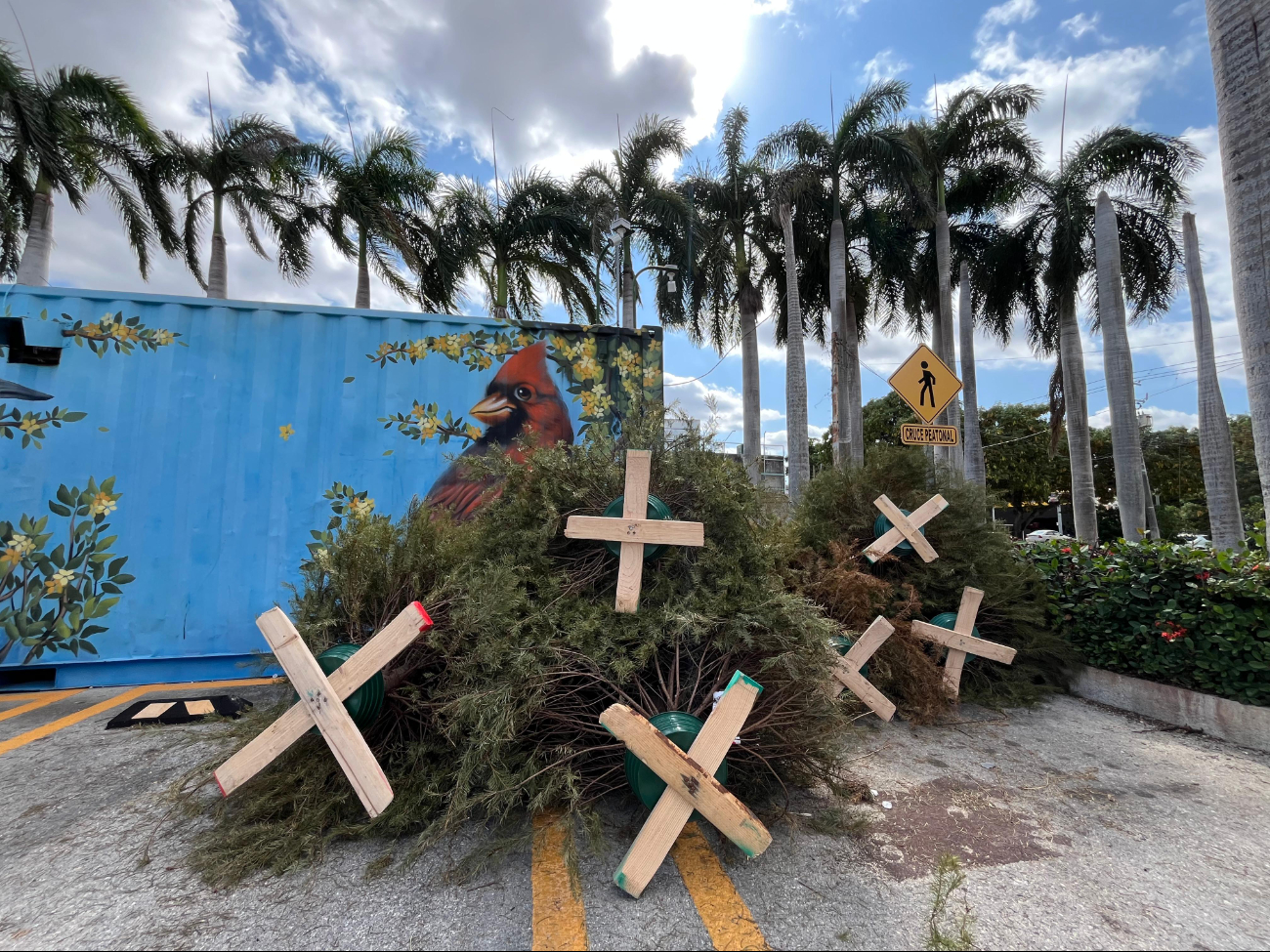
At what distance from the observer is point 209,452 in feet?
16.2

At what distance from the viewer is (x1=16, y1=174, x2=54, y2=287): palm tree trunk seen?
9945 millimetres

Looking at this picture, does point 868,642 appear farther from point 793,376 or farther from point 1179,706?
point 793,376

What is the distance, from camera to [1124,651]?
4.21 metres

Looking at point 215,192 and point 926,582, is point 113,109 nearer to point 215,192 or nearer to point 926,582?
point 215,192

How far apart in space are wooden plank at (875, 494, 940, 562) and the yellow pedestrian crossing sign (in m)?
2.37

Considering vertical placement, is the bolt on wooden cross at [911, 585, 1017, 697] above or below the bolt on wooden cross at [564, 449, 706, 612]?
below

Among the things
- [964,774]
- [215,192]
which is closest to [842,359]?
[964,774]

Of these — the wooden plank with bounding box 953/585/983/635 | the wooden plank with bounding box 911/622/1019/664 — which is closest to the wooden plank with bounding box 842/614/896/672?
the wooden plank with bounding box 911/622/1019/664

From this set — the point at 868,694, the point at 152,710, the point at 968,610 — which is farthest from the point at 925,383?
the point at 152,710

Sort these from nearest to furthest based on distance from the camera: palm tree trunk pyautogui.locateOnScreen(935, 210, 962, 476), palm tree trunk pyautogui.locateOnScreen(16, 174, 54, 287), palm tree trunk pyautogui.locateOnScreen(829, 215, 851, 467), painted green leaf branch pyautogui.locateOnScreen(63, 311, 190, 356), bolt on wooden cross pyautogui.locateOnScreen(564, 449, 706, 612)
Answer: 1. bolt on wooden cross pyautogui.locateOnScreen(564, 449, 706, 612)
2. painted green leaf branch pyautogui.locateOnScreen(63, 311, 190, 356)
3. palm tree trunk pyautogui.locateOnScreen(16, 174, 54, 287)
4. palm tree trunk pyautogui.locateOnScreen(829, 215, 851, 467)
5. palm tree trunk pyautogui.locateOnScreen(935, 210, 962, 476)

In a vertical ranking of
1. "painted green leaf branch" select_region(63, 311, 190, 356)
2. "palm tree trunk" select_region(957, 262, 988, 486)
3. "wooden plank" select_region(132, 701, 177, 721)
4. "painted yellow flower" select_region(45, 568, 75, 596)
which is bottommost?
"wooden plank" select_region(132, 701, 177, 721)

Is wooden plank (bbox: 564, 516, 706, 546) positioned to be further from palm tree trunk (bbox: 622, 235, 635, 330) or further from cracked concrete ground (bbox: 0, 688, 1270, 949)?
palm tree trunk (bbox: 622, 235, 635, 330)

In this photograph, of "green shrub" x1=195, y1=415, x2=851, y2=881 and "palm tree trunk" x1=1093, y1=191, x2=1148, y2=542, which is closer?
"green shrub" x1=195, y1=415, x2=851, y2=881

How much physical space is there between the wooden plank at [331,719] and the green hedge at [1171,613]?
4.99 meters
